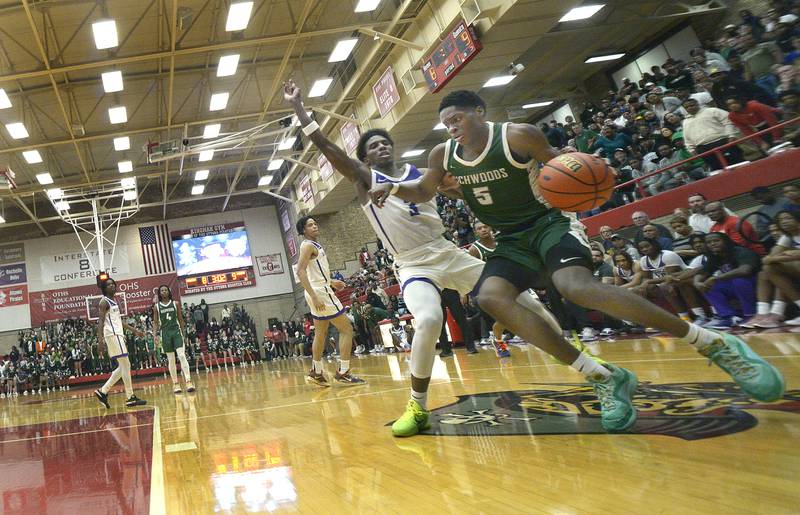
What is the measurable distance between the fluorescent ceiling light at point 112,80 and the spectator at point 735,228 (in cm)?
1285

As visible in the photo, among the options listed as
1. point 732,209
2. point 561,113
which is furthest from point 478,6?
point 561,113

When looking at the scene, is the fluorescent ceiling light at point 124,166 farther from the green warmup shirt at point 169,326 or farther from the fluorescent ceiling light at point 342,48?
A: the green warmup shirt at point 169,326

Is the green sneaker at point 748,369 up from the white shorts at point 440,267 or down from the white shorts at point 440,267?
down

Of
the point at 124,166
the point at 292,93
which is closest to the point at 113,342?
the point at 292,93

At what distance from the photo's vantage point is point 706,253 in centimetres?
611

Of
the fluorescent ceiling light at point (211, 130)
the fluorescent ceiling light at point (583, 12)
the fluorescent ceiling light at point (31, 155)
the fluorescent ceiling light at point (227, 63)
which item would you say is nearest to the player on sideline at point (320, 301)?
the fluorescent ceiling light at point (227, 63)

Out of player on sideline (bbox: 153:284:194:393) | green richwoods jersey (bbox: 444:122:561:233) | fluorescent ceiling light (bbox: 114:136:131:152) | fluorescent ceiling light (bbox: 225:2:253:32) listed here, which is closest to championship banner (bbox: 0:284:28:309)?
fluorescent ceiling light (bbox: 114:136:131:152)

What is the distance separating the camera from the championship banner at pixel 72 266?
86.1 ft

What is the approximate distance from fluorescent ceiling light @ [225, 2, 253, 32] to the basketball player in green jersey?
10.2 m

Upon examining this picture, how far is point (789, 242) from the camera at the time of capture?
539 centimetres

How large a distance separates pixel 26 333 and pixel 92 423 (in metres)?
22.5

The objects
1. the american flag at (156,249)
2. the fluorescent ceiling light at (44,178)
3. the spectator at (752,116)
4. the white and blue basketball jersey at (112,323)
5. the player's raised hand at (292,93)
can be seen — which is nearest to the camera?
the player's raised hand at (292,93)

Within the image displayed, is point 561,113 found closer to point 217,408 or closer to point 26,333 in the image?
point 217,408

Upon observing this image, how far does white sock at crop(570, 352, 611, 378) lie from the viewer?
2.51 meters
